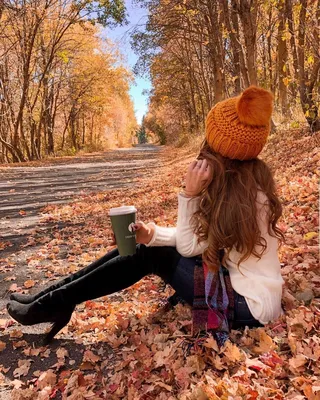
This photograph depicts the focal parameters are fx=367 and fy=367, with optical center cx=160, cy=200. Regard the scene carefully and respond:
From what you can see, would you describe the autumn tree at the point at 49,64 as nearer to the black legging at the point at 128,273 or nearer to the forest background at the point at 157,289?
the forest background at the point at 157,289

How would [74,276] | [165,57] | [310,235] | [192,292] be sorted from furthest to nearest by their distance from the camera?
[165,57]
[310,235]
[74,276]
[192,292]

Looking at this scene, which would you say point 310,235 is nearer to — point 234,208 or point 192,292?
point 192,292

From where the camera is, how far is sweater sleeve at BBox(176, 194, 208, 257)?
2053 mm

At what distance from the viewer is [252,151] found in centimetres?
193

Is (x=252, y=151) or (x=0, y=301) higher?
(x=252, y=151)

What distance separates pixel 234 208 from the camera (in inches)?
74.4

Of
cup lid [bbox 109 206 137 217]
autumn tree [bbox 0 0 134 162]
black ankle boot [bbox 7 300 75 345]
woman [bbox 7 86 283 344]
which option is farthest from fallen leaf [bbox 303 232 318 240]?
autumn tree [bbox 0 0 134 162]

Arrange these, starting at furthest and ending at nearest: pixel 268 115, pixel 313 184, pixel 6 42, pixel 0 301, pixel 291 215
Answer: pixel 6 42 → pixel 313 184 → pixel 291 215 → pixel 0 301 → pixel 268 115

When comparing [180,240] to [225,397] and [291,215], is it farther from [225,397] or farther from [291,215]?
[291,215]

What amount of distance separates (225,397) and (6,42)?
19123 mm

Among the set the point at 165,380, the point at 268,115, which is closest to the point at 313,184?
the point at 268,115

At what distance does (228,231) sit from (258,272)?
1.06ft

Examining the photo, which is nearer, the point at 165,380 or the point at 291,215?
the point at 165,380

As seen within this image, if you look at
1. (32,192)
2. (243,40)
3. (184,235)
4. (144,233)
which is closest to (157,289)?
(144,233)
